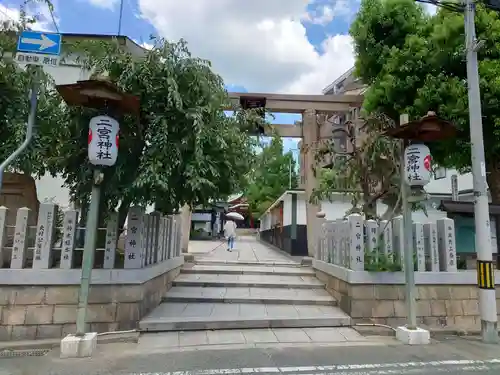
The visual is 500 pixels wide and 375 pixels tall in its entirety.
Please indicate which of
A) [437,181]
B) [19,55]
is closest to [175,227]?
[19,55]

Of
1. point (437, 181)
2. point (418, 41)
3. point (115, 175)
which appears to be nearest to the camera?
point (115, 175)

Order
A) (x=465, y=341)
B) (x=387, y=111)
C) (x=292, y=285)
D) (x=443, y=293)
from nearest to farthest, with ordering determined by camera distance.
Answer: (x=465, y=341)
(x=443, y=293)
(x=292, y=285)
(x=387, y=111)

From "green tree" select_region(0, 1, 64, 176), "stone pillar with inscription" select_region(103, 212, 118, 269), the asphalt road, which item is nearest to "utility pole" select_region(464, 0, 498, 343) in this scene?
the asphalt road

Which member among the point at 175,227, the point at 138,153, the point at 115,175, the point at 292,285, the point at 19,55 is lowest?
the point at 292,285

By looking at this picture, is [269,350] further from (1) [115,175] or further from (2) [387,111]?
(2) [387,111]

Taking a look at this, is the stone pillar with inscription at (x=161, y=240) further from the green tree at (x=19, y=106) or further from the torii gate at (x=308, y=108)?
the torii gate at (x=308, y=108)

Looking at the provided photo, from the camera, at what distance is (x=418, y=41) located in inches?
331

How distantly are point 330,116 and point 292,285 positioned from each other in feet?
22.6

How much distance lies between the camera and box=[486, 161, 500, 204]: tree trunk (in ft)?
27.8

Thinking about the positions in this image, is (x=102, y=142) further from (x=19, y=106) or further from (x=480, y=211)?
(x=480, y=211)

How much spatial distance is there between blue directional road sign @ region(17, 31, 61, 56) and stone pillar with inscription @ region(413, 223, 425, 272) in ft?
21.9

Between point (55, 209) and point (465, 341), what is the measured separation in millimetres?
6911

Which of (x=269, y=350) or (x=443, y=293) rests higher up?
(x=443, y=293)

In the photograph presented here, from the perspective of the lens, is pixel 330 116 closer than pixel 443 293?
No
